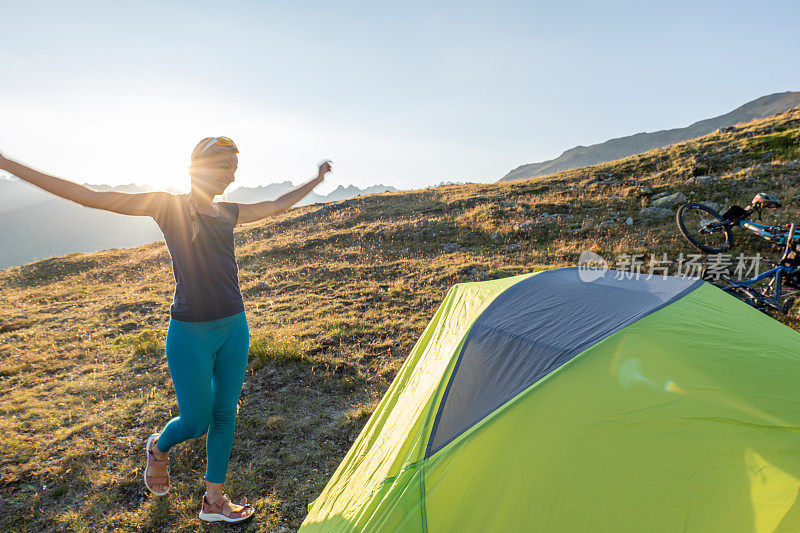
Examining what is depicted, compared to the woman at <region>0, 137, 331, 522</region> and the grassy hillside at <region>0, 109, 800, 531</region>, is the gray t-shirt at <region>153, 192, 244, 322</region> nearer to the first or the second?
the woman at <region>0, 137, 331, 522</region>

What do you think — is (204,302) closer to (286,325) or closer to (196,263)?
(196,263)

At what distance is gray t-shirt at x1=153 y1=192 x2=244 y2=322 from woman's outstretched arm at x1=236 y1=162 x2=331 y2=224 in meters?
0.31

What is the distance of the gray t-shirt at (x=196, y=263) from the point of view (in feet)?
9.14

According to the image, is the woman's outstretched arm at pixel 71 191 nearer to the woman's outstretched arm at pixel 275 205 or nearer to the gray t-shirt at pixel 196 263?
the gray t-shirt at pixel 196 263

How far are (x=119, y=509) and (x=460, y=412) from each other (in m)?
3.55

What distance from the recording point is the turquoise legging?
279 cm

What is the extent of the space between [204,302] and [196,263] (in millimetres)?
298

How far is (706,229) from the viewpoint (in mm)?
7816

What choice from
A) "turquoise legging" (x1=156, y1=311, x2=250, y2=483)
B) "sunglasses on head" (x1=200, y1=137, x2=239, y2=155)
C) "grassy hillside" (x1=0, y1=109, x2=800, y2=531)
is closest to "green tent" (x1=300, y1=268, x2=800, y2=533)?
"turquoise legging" (x1=156, y1=311, x2=250, y2=483)

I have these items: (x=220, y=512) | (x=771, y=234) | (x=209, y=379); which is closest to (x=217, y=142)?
(x=209, y=379)

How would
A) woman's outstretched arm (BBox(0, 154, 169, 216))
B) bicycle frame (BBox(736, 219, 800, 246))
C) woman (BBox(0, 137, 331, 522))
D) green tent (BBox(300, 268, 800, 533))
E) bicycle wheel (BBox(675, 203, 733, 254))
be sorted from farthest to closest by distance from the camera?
bicycle wheel (BBox(675, 203, 733, 254)) < bicycle frame (BBox(736, 219, 800, 246)) < woman (BBox(0, 137, 331, 522)) < woman's outstretched arm (BBox(0, 154, 169, 216)) < green tent (BBox(300, 268, 800, 533))

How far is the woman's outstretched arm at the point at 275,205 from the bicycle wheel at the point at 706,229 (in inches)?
316

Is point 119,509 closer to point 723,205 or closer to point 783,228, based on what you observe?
point 783,228

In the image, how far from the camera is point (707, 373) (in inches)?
91.1
